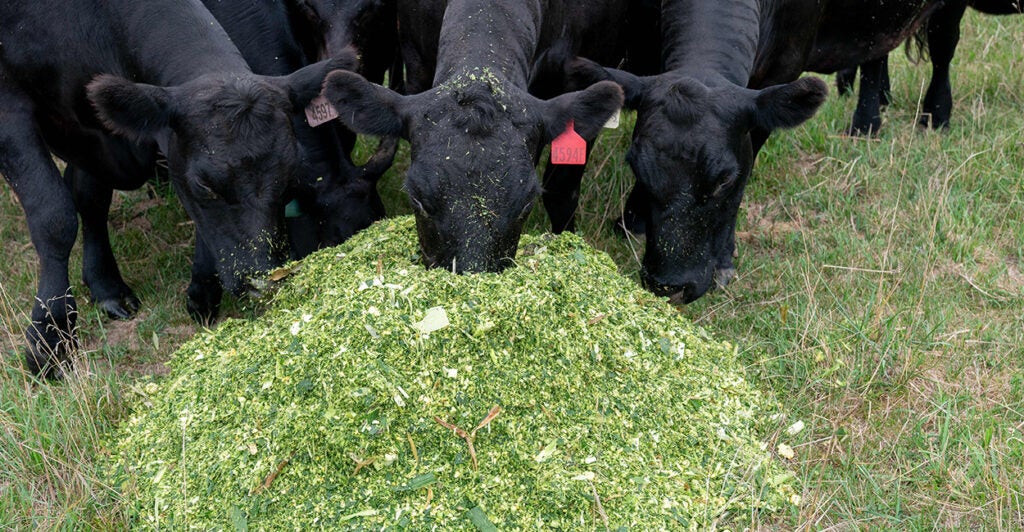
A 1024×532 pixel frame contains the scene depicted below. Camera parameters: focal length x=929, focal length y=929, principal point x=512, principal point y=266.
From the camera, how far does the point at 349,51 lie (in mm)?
4629

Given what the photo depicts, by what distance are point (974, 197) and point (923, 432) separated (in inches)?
106

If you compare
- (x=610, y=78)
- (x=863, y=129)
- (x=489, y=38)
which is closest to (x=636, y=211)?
(x=610, y=78)

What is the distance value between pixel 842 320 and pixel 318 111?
282 cm

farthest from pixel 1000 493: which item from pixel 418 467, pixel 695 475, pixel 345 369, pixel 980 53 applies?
pixel 980 53

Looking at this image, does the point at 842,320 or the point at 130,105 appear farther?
the point at 842,320

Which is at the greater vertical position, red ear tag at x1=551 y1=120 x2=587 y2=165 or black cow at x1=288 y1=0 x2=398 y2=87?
black cow at x1=288 y1=0 x2=398 y2=87

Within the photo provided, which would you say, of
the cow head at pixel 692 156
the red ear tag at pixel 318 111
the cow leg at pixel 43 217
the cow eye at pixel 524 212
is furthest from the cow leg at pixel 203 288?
the cow head at pixel 692 156

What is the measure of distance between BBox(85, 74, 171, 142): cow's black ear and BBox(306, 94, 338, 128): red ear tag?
26.1 inches

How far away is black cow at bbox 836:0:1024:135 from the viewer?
7.20 metres

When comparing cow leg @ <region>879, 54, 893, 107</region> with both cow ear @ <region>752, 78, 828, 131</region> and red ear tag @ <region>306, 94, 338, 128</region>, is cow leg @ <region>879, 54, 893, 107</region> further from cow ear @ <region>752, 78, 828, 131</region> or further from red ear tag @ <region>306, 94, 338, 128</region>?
red ear tag @ <region>306, 94, 338, 128</region>

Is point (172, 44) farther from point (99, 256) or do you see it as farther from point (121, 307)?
point (121, 307)

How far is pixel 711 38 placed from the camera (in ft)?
15.9

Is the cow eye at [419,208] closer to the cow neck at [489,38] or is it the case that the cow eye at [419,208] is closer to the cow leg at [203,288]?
the cow neck at [489,38]

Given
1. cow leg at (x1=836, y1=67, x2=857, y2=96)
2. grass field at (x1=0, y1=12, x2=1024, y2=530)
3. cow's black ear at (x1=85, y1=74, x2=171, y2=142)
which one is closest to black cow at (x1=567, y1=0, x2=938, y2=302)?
grass field at (x1=0, y1=12, x2=1024, y2=530)
